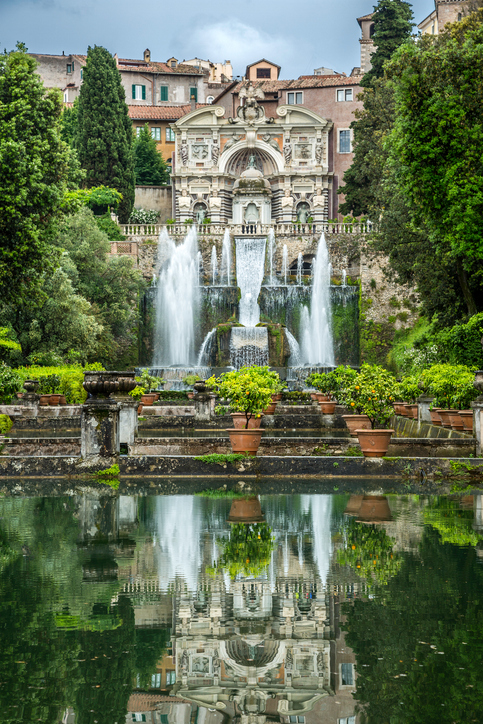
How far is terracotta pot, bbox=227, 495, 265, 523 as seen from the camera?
9102 millimetres

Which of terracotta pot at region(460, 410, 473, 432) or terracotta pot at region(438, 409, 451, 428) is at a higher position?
terracotta pot at region(438, 409, 451, 428)

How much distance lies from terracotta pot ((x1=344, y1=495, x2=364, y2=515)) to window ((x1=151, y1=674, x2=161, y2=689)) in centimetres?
529

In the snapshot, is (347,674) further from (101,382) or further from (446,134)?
(446,134)

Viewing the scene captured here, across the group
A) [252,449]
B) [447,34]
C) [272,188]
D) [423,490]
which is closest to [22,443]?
[252,449]

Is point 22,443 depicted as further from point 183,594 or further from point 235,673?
point 235,673

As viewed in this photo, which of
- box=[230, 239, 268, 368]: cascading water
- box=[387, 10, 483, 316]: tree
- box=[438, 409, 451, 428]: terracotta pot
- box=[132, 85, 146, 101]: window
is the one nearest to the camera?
box=[438, 409, 451, 428]: terracotta pot

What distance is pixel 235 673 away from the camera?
4.46m

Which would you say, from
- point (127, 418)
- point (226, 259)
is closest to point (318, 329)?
point (226, 259)

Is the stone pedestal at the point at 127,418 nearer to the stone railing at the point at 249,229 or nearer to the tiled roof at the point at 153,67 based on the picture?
the stone railing at the point at 249,229

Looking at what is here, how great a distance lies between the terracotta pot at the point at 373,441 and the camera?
41.3 feet

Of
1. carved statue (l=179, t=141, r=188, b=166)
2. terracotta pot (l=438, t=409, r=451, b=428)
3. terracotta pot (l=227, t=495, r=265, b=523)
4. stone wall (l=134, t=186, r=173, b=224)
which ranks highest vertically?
carved statue (l=179, t=141, r=188, b=166)

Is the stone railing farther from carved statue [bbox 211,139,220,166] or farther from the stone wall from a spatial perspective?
the stone wall

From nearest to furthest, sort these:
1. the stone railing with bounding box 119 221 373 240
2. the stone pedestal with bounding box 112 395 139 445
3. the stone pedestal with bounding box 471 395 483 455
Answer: the stone pedestal with bounding box 471 395 483 455 < the stone pedestal with bounding box 112 395 139 445 < the stone railing with bounding box 119 221 373 240

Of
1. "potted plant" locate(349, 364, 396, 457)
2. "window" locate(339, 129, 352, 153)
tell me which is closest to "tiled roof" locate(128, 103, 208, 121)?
"window" locate(339, 129, 352, 153)
